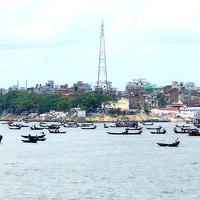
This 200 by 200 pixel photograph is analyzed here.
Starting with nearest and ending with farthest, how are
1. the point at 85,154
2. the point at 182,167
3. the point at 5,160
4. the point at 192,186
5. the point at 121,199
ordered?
the point at 121,199 < the point at 192,186 < the point at 182,167 < the point at 5,160 < the point at 85,154

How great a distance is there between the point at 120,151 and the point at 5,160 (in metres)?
20.3

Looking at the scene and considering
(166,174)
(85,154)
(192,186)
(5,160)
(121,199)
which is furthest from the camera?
(85,154)

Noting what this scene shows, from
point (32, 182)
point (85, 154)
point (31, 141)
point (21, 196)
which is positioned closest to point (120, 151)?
point (85, 154)

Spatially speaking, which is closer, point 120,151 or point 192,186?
point 192,186

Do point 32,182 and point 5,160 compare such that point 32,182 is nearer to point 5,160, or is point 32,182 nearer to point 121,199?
point 121,199

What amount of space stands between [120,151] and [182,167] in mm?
22949

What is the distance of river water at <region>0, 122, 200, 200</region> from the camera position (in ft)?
194

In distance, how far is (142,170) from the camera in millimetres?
74125

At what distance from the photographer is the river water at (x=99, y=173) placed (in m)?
59.1

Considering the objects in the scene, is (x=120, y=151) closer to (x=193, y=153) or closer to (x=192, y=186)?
(x=193, y=153)

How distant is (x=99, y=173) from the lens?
2793 inches

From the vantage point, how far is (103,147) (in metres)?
107

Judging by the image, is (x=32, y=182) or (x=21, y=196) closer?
(x=21, y=196)

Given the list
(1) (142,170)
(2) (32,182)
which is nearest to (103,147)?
(1) (142,170)
